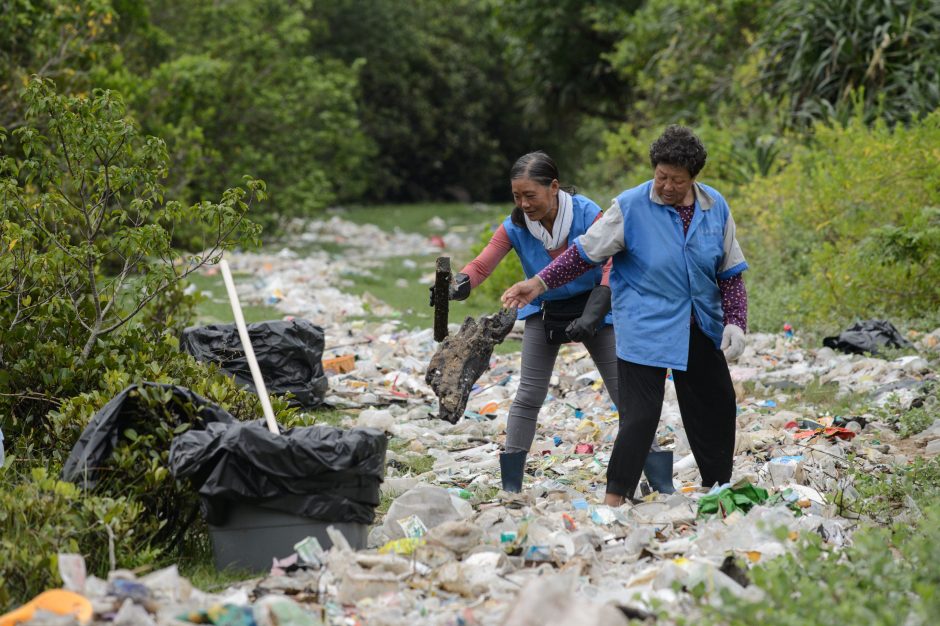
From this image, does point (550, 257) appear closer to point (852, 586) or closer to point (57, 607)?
point (852, 586)

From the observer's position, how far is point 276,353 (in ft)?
23.9

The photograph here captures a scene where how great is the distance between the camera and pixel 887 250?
26.9 ft

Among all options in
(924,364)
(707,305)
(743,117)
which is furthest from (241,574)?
(743,117)

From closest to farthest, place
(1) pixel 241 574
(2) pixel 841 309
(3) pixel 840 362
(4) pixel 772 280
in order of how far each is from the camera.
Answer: (1) pixel 241 574, (3) pixel 840 362, (2) pixel 841 309, (4) pixel 772 280

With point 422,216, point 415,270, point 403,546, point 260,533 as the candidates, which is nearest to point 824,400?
point 403,546

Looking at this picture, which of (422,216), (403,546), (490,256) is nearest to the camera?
(403,546)

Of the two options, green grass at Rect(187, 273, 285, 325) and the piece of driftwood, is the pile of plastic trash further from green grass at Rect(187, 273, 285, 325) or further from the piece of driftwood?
green grass at Rect(187, 273, 285, 325)

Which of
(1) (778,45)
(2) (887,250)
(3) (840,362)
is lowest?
(3) (840,362)

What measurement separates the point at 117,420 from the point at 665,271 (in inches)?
84.3

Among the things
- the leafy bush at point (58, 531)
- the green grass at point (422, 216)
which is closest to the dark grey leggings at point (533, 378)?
the leafy bush at point (58, 531)

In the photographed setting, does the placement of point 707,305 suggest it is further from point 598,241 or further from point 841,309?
point 841,309

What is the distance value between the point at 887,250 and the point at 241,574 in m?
5.97

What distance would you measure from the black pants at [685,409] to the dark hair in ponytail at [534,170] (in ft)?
2.79

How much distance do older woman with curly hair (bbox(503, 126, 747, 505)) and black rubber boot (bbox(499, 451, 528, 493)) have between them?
0.53 metres
